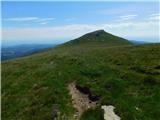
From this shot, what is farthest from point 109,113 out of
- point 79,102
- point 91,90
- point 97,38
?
point 97,38

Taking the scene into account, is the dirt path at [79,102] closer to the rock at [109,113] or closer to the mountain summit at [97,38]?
the rock at [109,113]

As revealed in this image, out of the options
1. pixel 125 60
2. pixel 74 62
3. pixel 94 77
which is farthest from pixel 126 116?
pixel 74 62

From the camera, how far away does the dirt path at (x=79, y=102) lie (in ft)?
87.8

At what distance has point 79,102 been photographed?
28922mm

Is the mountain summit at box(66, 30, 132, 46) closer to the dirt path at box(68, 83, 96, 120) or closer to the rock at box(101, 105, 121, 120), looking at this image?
the dirt path at box(68, 83, 96, 120)

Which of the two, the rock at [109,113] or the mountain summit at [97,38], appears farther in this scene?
the mountain summit at [97,38]

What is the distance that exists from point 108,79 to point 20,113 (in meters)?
12.2

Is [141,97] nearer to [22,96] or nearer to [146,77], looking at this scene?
[146,77]

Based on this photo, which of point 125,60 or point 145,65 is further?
point 125,60

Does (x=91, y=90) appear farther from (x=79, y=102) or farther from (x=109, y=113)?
(x=109, y=113)

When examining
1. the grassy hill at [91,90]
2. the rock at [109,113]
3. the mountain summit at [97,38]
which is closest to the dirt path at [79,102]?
the grassy hill at [91,90]

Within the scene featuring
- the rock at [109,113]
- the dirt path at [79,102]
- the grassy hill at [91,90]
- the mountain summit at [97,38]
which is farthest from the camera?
the mountain summit at [97,38]

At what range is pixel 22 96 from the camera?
33562 mm

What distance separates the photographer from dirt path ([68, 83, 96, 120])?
26769 mm
